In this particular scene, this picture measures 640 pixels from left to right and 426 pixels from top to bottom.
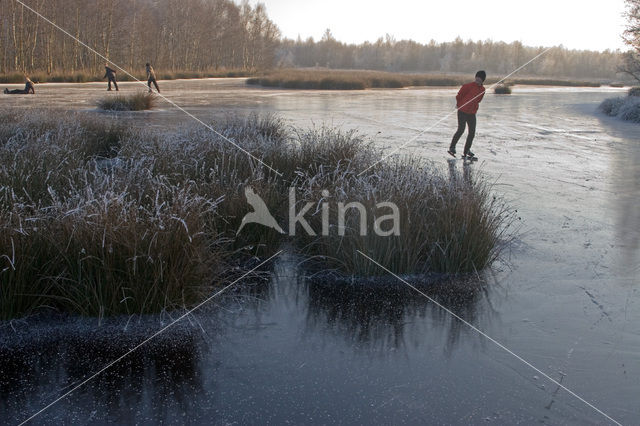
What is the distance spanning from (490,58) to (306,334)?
138876 mm

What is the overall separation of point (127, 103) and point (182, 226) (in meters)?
15.8

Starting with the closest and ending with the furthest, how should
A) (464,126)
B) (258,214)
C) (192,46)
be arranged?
1. (258,214)
2. (464,126)
3. (192,46)

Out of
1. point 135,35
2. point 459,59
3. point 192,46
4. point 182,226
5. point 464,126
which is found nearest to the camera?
point 182,226

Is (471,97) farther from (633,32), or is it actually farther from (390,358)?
(633,32)

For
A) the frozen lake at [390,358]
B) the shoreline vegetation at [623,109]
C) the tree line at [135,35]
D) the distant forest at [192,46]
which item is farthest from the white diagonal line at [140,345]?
the tree line at [135,35]

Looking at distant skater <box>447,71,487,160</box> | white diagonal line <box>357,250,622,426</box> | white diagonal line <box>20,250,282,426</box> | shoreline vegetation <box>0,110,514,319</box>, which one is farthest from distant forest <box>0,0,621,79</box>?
white diagonal line <box>20,250,282,426</box>

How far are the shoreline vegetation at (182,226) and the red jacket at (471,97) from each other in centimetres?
431

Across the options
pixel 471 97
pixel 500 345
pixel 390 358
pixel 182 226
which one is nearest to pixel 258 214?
pixel 182 226

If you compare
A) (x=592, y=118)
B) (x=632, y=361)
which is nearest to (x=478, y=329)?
(x=632, y=361)

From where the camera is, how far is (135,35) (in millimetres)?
67250

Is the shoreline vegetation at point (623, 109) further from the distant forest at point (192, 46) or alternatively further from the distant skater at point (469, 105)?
the distant skater at point (469, 105)

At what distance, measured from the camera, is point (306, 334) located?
440 cm

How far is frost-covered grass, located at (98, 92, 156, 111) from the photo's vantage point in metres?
18.9

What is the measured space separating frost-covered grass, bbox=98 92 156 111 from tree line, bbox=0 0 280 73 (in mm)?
30455
